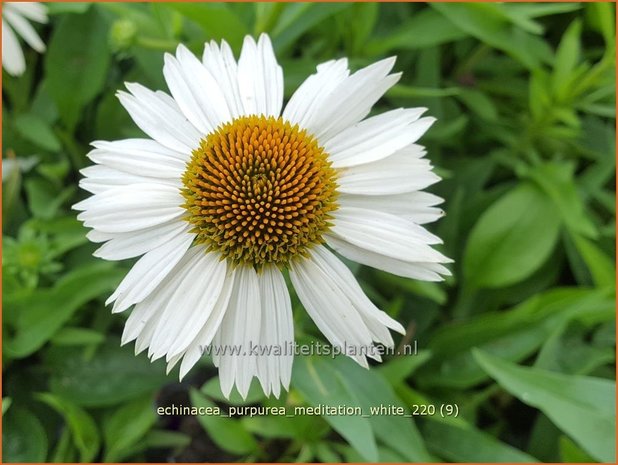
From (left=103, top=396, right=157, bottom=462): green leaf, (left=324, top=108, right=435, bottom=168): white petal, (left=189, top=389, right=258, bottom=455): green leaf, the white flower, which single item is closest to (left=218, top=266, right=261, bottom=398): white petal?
the white flower

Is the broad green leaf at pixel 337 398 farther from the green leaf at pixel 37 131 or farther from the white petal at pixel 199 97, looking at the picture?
the green leaf at pixel 37 131

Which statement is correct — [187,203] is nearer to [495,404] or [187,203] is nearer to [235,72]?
[235,72]

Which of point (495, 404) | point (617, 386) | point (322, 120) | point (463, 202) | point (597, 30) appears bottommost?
point (495, 404)

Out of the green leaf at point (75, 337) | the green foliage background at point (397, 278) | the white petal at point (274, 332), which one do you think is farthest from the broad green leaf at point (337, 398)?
the green leaf at point (75, 337)

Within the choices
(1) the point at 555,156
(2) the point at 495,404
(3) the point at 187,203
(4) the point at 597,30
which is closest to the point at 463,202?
(1) the point at 555,156

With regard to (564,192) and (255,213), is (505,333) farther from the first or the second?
(255,213)

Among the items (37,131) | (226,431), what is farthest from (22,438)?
(37,131)

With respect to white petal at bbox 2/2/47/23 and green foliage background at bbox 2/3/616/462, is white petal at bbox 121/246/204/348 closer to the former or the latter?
green foliage background at bbox 2/3/616/462
